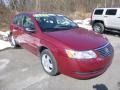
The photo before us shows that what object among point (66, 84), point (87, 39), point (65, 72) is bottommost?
point (66, 84)

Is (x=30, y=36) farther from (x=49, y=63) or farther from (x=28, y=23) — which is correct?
(x=49, y=63)

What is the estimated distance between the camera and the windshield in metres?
5.70

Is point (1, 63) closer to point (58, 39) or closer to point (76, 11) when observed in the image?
point (58, 39)

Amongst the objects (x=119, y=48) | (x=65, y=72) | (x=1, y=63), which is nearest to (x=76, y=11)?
(x=119, y=48)

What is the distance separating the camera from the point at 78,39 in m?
5.01

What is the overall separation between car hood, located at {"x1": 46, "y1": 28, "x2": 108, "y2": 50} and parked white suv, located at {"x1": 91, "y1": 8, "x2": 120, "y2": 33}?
203 inches

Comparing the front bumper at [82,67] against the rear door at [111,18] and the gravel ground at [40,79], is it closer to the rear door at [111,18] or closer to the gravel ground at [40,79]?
the gravel ground at [40,79]

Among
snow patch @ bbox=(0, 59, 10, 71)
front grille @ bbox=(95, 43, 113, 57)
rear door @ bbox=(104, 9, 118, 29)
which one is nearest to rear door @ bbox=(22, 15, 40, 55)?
snow patch @ bbox=(0, 59, 10, 71)

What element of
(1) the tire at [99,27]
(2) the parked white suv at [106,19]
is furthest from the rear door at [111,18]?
(1) the tire at [99,27]

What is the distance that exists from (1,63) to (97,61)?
3.33 m

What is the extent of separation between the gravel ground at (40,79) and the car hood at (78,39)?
2.84ft

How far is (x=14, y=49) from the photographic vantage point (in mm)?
7867

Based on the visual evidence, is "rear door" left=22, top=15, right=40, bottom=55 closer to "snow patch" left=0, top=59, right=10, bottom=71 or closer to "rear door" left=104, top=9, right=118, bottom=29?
"snow patch" left=0, top=59, right=10, bottom=71

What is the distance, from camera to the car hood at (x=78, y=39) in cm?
465
